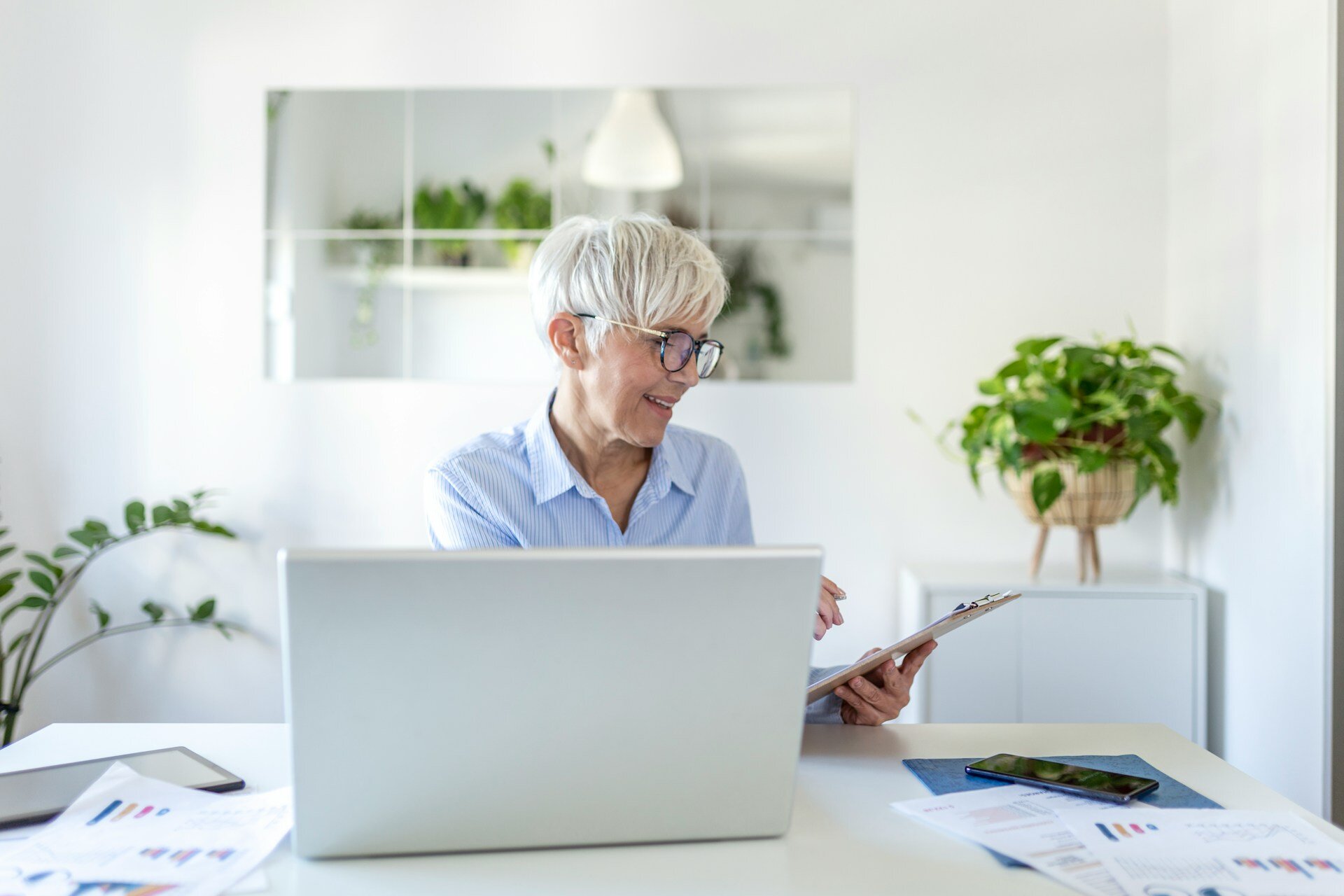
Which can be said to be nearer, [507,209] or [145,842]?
[145,842]

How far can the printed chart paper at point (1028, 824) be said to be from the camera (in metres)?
0.98

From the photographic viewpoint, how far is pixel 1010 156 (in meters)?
3.28

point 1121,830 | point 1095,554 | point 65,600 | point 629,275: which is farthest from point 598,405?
point 65,600

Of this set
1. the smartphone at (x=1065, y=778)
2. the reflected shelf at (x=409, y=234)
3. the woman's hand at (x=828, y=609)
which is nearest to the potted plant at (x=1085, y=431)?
the reflected shelf at (x=409, y=234)

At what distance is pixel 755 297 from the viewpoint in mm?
3320

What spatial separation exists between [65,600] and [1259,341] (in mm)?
3480

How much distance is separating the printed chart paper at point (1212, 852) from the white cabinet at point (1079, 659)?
Answer: 1.75 meters

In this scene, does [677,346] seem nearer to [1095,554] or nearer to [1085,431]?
[1085,431]

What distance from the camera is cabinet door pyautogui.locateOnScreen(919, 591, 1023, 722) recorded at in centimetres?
287

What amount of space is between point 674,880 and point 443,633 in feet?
1.00

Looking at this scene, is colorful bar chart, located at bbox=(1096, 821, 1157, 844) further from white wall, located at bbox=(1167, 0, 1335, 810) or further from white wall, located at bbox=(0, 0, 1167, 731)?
white wall, located at bbox=(0, 0, 1167, 731)

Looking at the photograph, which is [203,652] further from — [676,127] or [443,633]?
[443,633]

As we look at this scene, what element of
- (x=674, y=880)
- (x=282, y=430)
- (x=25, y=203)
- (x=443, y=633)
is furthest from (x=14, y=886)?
(x=25, y=203)

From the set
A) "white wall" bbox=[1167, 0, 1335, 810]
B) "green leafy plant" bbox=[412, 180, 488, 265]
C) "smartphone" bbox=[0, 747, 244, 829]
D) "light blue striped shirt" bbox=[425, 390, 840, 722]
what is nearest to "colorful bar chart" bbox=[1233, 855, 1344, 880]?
"light blue striped shirt" bbox=[425, 390, 840, 722]
